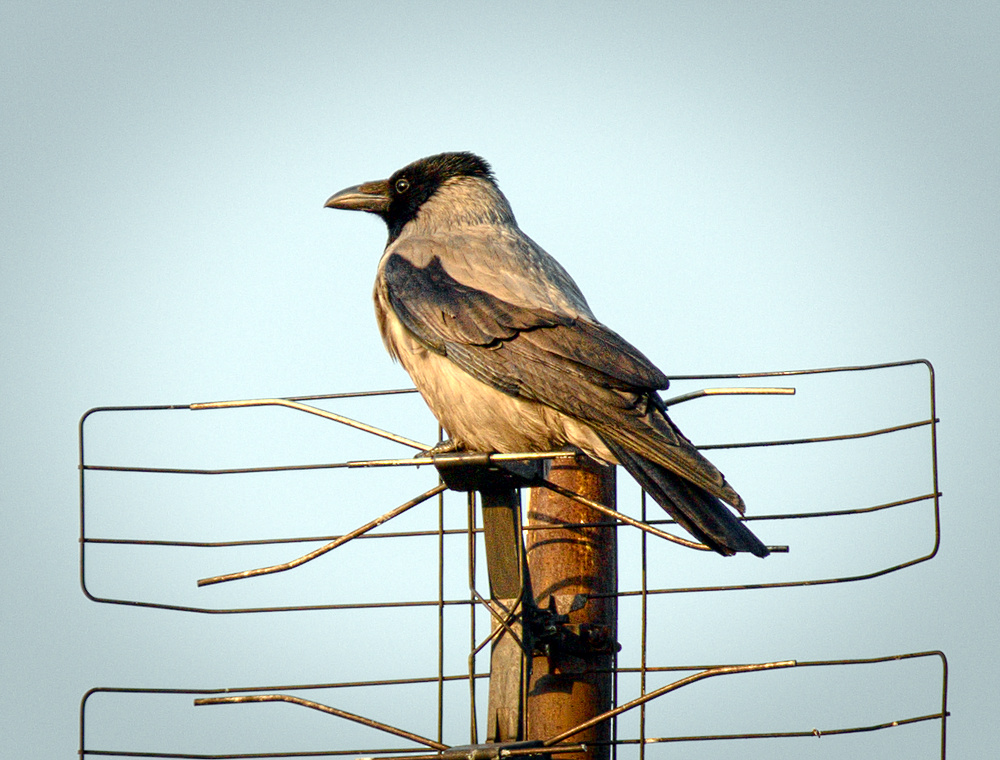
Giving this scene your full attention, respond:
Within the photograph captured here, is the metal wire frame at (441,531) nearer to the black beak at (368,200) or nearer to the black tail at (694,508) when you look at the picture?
the black tail at (694,508)

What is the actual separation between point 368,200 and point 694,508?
3.15 m

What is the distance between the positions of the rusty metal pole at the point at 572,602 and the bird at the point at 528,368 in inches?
10.3

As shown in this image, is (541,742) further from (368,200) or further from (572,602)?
(368,200)

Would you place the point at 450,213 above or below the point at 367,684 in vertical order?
above

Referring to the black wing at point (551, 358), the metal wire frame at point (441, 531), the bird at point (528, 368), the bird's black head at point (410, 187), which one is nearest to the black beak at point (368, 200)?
the bird's black head at point (410, 187)

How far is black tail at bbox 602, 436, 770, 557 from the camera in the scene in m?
4.21

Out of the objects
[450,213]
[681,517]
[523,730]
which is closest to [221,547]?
[523,730]

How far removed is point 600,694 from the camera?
174 inches

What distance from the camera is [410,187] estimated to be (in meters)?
6.91

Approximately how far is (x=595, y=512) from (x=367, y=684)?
0.98m

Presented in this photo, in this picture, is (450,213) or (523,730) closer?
(523,730)

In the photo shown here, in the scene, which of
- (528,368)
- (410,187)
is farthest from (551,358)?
(410,187)

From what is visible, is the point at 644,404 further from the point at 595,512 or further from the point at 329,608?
the point at 329,608

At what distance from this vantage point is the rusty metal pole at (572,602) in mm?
4367
